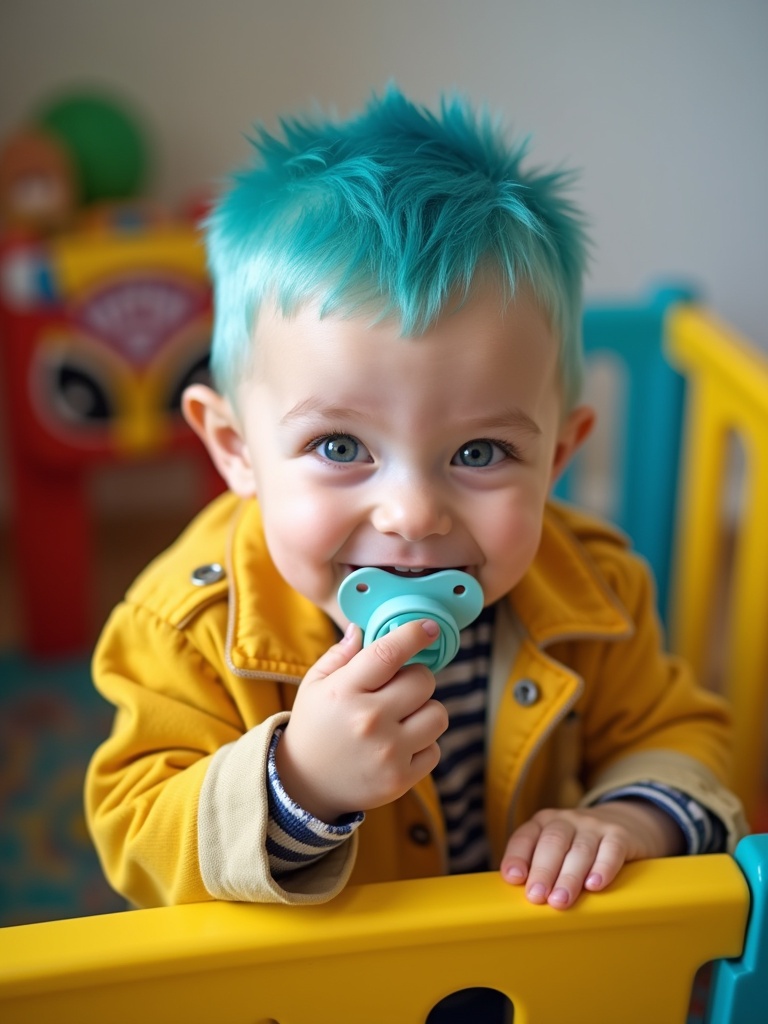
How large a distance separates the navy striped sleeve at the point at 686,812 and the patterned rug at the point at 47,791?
0.63 m

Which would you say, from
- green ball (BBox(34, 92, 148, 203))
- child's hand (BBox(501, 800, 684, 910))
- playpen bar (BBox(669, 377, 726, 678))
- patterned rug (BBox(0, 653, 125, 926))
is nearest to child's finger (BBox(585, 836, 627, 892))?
child's hand (BBox(501, 800, 684, 910))

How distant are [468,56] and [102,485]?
0.98 m

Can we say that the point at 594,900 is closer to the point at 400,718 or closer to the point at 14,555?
the point at 400,718

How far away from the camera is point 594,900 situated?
0.57 m

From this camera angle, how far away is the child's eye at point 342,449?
0.63 metres

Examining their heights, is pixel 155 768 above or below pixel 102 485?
above

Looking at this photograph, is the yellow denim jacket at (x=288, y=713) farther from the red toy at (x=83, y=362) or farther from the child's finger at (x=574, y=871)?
the red toy at (x=83, y=362)

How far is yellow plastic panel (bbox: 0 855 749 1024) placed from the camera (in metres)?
0.52

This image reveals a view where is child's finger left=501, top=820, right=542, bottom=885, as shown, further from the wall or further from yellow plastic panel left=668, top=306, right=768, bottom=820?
the wall

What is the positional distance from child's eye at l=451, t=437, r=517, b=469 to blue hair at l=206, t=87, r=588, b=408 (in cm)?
8

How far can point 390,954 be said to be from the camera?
55 cm

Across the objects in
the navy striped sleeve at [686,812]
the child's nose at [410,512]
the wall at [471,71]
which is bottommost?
the navy striped sleeve at [686,812]

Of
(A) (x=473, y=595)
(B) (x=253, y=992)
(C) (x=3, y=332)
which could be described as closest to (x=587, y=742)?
(A) (x=473, y=595)

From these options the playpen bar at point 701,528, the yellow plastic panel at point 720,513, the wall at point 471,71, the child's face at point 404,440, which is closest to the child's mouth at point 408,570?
the child's face at point 404,440
